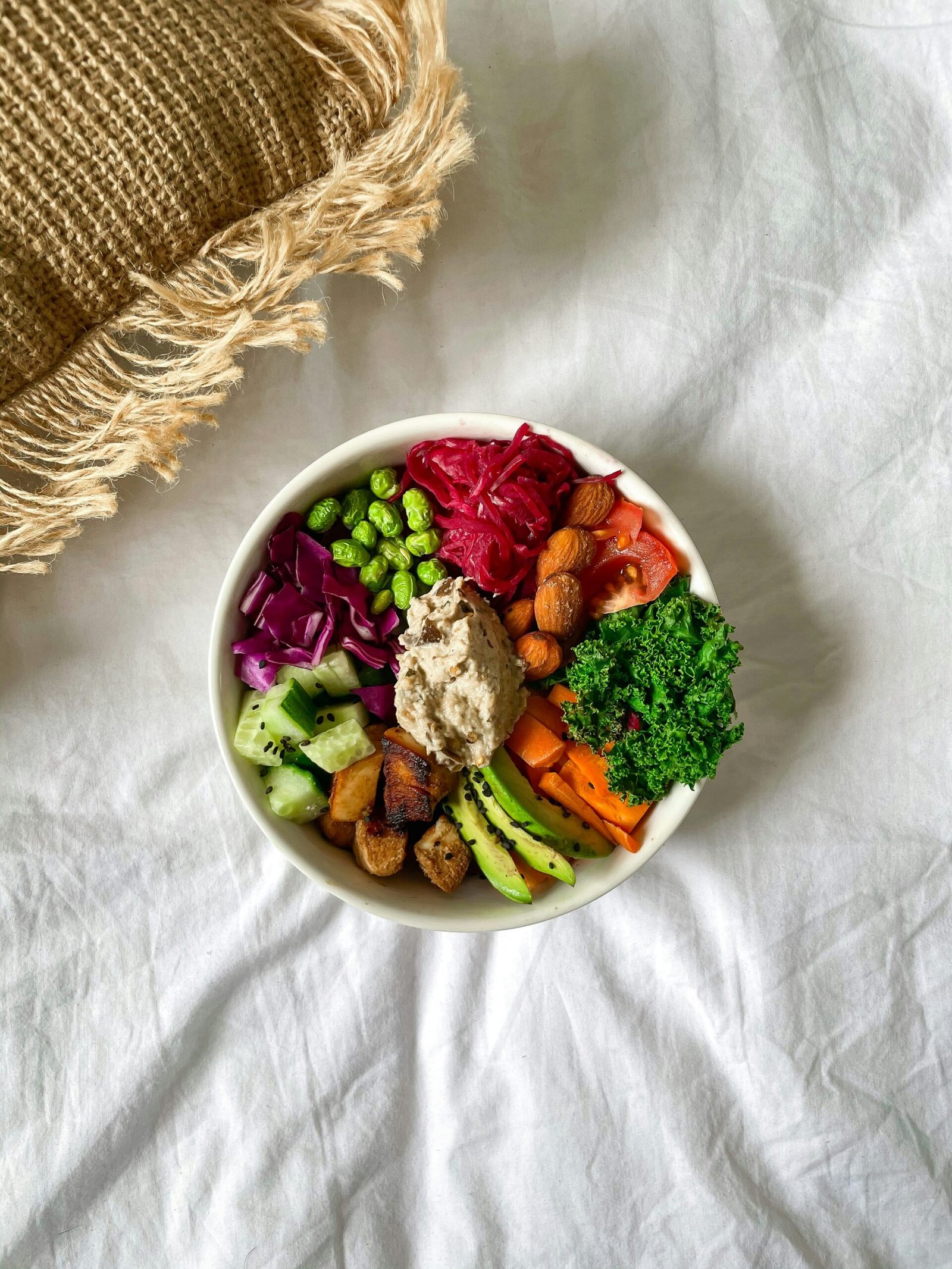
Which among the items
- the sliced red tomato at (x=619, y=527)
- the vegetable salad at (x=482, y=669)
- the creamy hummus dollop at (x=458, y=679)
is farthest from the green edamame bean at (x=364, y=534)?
the sliced red tomato at (x=619, y=527)

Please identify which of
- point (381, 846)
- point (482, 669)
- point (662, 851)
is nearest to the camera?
point (482, 669)

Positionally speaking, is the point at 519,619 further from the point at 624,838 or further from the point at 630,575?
the point at 624,838

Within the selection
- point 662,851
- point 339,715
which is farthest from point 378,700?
point 662,851

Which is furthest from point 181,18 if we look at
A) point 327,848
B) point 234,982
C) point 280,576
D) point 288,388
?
point 234,982

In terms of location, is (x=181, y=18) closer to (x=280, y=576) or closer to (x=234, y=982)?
(x=280, y=576)

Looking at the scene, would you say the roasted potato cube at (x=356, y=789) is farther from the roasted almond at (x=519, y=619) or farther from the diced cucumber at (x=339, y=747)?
the roasted almond at (x=519, y=619)

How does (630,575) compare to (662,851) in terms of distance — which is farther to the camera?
(662,851)
